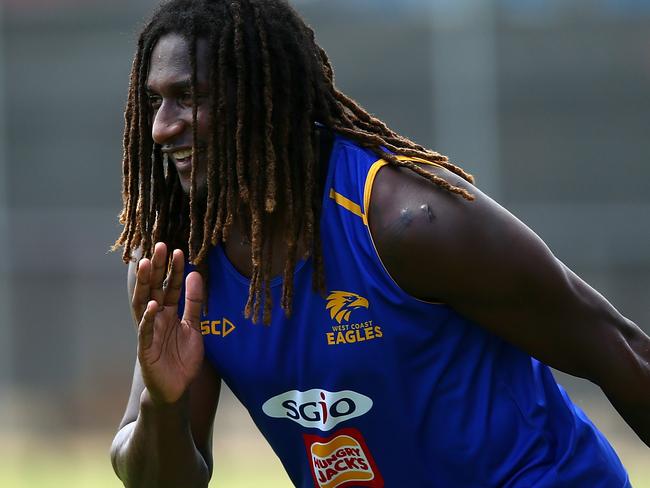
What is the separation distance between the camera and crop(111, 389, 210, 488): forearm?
321cm

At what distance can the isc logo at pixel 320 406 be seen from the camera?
3146 millimetres

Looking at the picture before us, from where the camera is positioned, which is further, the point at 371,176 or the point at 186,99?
the point at 186,99

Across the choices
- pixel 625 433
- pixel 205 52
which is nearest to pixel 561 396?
pixel 205 52

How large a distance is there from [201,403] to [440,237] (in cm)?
97

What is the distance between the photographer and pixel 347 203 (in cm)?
313

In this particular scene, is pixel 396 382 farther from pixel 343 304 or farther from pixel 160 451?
pixel 160 451

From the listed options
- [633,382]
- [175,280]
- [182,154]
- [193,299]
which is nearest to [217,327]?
[193,299]

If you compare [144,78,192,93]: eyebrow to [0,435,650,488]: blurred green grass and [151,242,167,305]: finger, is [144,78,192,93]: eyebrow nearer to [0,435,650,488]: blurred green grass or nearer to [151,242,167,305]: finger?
[151,242,167,305]: finger

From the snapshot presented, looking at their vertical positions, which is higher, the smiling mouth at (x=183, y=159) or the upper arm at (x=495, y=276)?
the smiling mouth at (x=183, y=159)

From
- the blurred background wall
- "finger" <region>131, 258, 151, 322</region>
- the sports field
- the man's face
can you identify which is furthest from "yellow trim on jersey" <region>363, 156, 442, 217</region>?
→ the blurred background wall

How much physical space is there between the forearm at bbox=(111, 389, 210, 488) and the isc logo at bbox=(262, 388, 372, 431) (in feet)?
0.83

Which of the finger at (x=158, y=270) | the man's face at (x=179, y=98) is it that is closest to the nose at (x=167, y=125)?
the man's face at (x=179, y=98)

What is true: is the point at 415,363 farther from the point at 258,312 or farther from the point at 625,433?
the point at 625,433

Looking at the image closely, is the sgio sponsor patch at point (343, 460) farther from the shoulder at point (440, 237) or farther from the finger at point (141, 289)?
the finger at point (141, 289)
